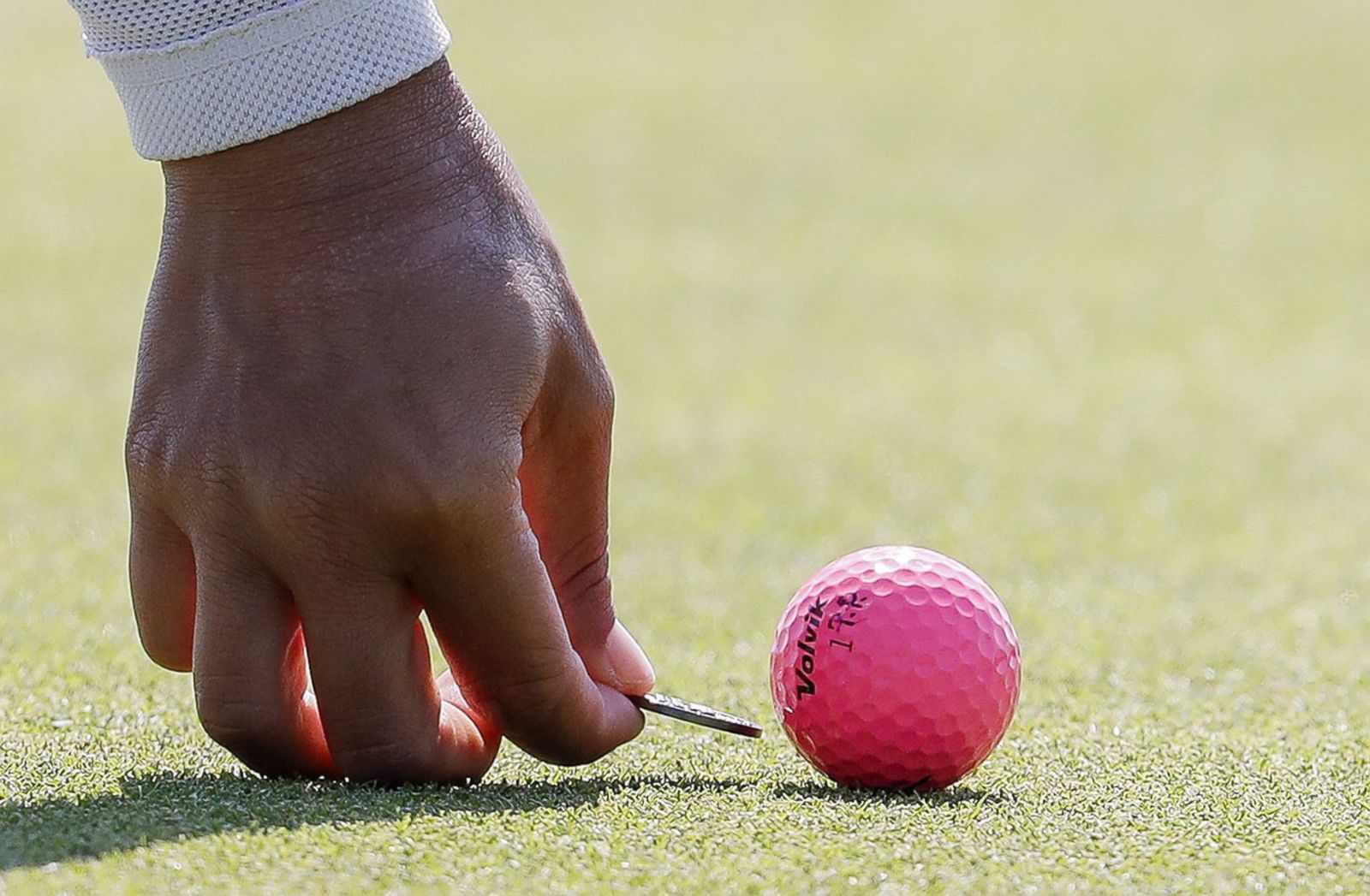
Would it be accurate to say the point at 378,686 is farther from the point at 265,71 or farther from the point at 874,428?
the point at 874,428

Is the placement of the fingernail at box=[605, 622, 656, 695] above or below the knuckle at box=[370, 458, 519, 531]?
below

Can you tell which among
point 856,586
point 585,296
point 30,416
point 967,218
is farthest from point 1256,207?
point 856,586

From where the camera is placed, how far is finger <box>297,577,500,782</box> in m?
2.48

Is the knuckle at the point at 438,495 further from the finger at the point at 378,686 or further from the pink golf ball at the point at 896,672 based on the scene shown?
the pink golf ball at the point at 896,672

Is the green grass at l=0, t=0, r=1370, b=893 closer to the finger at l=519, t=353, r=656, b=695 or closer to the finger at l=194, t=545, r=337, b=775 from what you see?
the finger at l=194, t=545, r=337, b=775

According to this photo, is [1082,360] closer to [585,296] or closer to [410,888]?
[585,296]

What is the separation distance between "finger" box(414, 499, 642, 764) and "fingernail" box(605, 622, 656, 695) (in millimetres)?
108

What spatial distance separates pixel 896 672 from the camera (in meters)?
2.92

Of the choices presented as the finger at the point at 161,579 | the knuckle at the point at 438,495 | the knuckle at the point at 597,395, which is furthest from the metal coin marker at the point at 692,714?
the finger at the point at 161,579

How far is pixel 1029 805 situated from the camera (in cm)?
272

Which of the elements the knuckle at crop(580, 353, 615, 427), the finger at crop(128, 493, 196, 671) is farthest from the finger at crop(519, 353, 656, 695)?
the finger at crop(128, 493, 196, 671)

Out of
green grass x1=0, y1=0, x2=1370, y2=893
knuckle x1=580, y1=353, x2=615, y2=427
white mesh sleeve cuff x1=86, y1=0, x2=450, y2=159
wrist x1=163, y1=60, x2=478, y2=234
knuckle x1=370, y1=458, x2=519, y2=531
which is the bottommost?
green grass x1=0, y1=0, x2=1370, y2=893

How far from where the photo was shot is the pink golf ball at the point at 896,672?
2848 millimetres

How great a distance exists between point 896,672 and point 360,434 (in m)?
0.98
